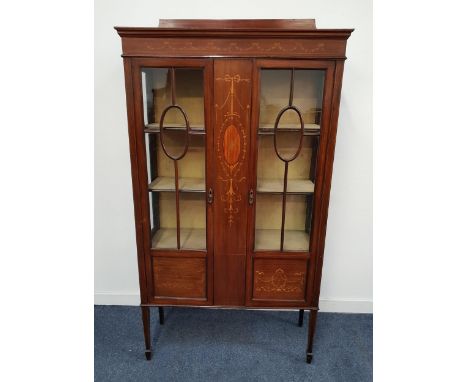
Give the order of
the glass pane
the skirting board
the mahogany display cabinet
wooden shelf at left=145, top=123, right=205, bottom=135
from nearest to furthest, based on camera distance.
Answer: the mahogany display cabinet < wooden shelf at left=145, top=123, right=205, bottom=135 < the glass pane < the skirting board

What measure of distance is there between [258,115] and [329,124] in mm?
298

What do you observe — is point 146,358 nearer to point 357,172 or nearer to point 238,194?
point 238,194

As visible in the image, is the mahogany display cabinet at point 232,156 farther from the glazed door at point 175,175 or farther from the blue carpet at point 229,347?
the blue carpet at point 229,347

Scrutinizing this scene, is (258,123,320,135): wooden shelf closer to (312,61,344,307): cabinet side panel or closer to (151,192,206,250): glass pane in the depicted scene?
(312,61,344,307): cabinet side panel

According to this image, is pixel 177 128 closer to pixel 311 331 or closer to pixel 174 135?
pixel 174 135

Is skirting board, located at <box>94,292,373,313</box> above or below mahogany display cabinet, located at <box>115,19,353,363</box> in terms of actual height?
below

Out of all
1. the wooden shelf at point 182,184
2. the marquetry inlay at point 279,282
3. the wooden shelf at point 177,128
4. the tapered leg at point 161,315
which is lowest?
the tapered leg at point 161,315

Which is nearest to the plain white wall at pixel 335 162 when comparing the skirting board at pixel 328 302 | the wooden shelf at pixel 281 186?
the skirting board at pixel 328 302

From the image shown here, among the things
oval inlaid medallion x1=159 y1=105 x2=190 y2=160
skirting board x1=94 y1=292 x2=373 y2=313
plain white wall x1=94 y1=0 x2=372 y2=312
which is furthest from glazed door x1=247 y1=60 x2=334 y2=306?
skirting board x1=94 y1=292 x2=373 y2=313

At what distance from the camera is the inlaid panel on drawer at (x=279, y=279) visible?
1.36 m

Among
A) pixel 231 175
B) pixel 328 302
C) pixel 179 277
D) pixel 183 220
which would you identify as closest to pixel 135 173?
pixel 183 220

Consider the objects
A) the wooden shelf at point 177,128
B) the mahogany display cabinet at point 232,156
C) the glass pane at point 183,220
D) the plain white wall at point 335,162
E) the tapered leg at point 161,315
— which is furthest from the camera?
the tapered leg at point 161,315

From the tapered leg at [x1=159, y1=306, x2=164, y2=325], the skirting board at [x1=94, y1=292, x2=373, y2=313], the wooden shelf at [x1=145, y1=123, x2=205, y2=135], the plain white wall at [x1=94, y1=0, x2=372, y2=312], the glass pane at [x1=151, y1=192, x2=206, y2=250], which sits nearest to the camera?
the wooden shelf at [x1=145, y1=123, x2=205, y2=135]

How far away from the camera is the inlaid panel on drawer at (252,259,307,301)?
A: 4.46 feet
